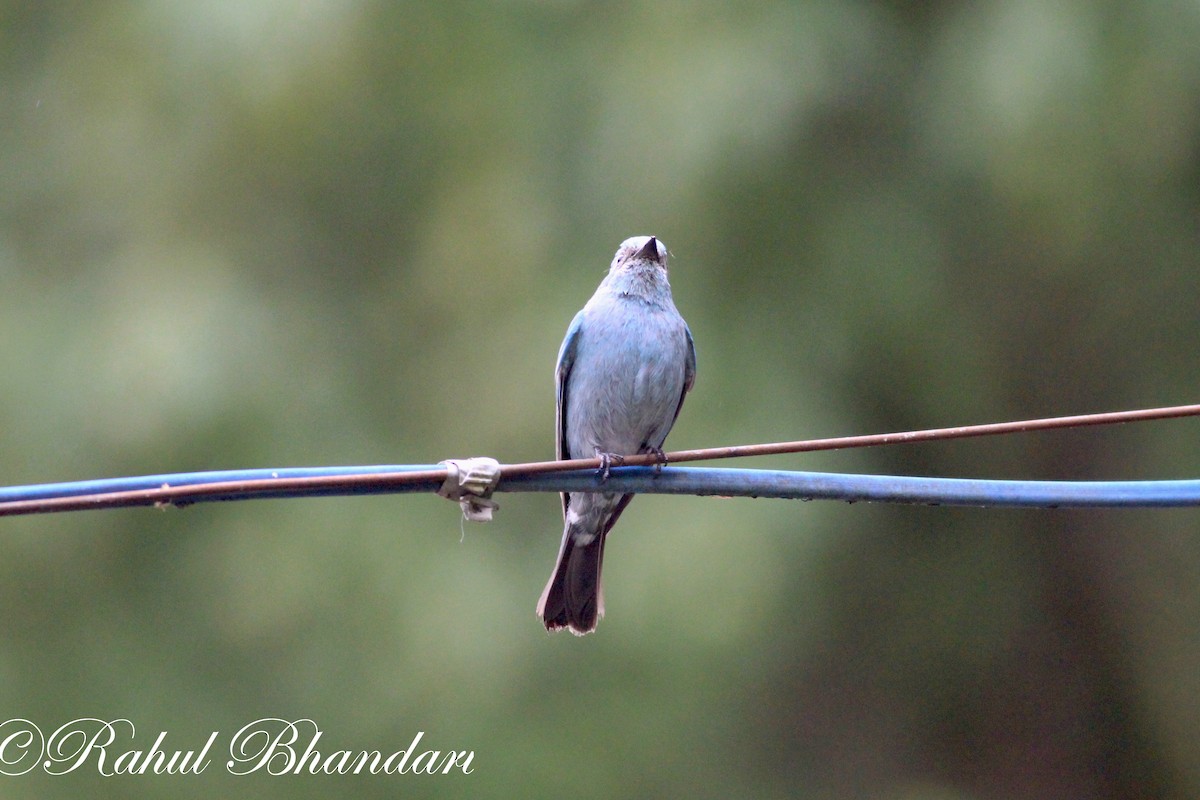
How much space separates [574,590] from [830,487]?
2289 millimetres

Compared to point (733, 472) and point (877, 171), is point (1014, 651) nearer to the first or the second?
point (877, 171)

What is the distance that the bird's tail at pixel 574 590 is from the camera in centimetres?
563

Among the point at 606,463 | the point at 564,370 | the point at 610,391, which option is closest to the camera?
the point at 606,463

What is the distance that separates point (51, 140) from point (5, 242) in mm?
770

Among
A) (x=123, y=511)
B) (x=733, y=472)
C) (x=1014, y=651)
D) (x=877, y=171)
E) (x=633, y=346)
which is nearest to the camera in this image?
(x=733, y=472)

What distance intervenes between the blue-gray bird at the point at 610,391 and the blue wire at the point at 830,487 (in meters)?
1.46

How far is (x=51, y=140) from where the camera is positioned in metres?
8.27

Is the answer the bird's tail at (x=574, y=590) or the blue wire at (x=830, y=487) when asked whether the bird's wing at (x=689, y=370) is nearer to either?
the bird's tail at (x=574, y=590)

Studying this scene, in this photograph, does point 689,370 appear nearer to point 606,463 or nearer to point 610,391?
point 610,391

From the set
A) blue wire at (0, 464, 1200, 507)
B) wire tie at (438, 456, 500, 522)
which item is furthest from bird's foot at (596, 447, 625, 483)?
wire tie at (438, 456, 500, 522)

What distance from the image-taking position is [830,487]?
141 inches

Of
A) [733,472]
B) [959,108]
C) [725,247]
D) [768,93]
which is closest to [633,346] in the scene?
[733,472]

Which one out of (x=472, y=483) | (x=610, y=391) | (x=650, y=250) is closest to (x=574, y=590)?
(x=610, y=391)

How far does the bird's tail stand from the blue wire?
1.81 metres
